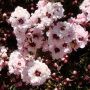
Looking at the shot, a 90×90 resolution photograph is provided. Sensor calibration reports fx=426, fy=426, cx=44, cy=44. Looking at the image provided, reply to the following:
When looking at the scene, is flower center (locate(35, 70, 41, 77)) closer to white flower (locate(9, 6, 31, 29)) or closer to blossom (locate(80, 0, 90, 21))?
white flower (locate(9, 6, 31, 29))

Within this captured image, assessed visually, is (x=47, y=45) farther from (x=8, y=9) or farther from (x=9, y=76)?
(x=8, y=9)

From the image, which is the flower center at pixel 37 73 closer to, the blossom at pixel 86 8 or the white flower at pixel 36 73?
the white flower at pixel 36 73

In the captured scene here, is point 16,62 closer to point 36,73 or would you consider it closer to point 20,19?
point 36,73

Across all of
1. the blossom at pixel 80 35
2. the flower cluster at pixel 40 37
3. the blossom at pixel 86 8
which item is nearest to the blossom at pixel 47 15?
the flower cluster at pixel 40 37

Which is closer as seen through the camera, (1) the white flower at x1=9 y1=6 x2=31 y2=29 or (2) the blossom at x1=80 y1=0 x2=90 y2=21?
(1) the white flower at x1=9 y1=6 x2=31 y2=29

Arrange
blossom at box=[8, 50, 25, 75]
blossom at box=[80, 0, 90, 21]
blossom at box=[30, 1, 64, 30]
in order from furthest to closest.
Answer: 1. blossom at box=[80, 0, 90, 21]
2. blossom at box=[8, 50, 25, 75]
3. blossom at box=[30, 1, 64, 30]

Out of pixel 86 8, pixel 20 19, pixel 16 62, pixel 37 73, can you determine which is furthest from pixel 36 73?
pixel 86 8

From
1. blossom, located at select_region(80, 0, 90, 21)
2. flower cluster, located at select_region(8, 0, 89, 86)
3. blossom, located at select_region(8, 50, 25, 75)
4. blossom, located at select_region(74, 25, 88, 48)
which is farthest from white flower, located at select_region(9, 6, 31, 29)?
blossom, located at select_region(80, 0, 90, 21)
